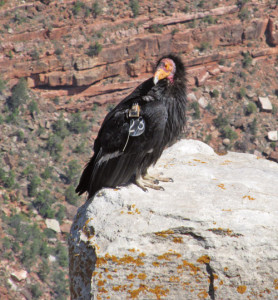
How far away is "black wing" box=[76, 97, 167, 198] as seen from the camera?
7027 mm

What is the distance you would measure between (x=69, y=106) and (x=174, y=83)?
44.8m

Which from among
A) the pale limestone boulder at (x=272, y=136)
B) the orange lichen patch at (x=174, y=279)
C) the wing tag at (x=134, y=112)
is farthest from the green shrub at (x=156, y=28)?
the orange lichen patch at (x=174, y=279)

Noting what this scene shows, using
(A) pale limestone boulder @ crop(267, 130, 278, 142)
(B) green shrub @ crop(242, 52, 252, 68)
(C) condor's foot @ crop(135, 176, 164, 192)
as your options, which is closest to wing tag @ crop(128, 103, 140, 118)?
(C) condor's foot @ crop(135, 176, 164, 192)

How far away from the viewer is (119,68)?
182ft

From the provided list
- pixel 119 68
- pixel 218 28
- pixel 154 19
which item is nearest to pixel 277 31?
pixel 218 28

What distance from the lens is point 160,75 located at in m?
7.27

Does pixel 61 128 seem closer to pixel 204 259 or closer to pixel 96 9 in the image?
pixel 96 9

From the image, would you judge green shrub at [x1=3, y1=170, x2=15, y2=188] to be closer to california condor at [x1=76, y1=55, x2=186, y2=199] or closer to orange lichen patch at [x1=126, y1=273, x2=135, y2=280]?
california condor at [x1=76, y1=55, x2=186, y2=199]

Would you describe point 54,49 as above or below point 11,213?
above

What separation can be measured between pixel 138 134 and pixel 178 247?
1835 mm

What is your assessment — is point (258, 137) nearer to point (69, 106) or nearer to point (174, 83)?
point (69, 106)

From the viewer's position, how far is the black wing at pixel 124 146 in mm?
7027

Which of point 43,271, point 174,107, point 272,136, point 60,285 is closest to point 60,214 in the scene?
point 43,271

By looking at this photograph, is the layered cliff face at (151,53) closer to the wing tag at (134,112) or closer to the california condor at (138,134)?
the california condor at (138,134)
